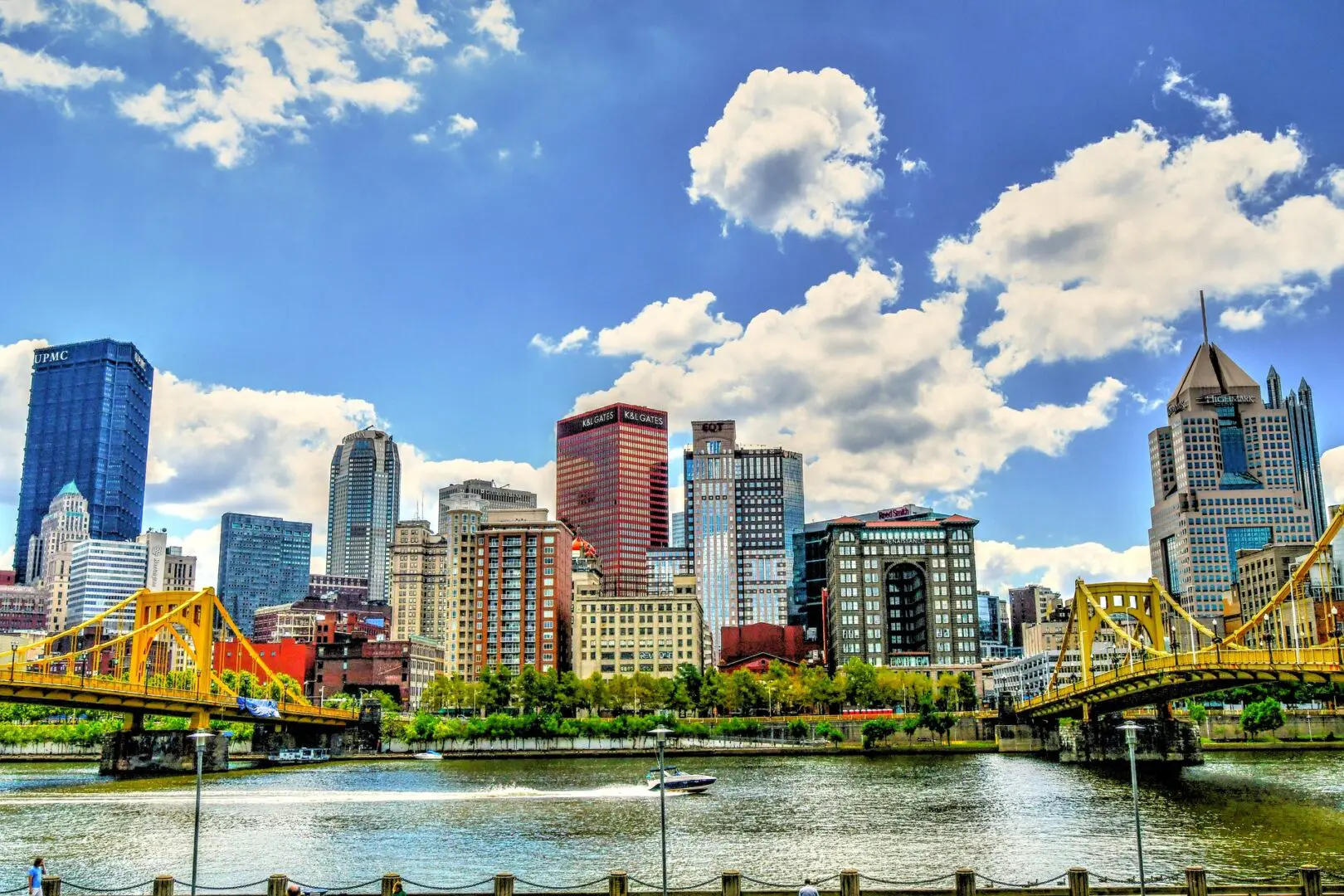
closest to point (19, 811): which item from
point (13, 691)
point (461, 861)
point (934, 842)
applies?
point (13, 691)

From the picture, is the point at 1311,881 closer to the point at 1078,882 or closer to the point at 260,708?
the point at 1078,882

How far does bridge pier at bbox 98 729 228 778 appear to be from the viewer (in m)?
126

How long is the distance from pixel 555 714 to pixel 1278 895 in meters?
156

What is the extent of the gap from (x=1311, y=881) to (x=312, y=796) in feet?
245

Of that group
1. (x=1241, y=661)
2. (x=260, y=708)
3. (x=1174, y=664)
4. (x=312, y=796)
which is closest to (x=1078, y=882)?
(x=1241, y=661)

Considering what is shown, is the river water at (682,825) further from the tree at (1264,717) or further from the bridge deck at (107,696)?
the tree at (1264,717)

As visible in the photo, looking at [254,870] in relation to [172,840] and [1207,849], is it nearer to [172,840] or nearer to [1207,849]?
[172,840]

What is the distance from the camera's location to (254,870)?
188 ft

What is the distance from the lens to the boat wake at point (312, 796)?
298 feet

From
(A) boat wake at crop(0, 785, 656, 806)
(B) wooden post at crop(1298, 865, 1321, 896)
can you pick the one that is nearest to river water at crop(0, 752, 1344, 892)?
(A) boat wake at crop(0, 785, 656, 806)

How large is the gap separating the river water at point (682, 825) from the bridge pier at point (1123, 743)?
1380 centimetres

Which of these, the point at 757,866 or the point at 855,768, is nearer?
the point at 757,866

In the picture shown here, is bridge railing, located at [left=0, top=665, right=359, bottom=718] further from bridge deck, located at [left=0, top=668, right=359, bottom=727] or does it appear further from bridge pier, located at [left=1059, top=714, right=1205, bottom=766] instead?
bridge pier, located at [left=1059, top=714, right=1205, bottom=766]

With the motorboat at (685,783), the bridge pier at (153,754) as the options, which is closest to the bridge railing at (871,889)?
the motorboat at (685,783)
